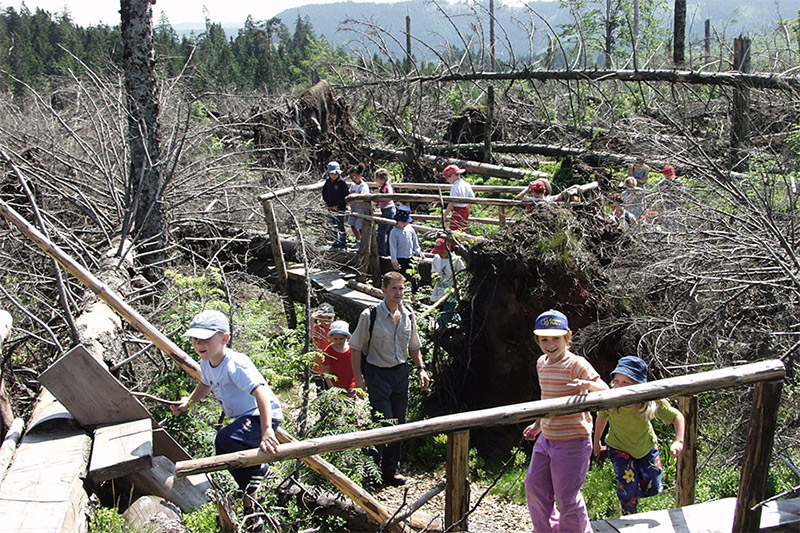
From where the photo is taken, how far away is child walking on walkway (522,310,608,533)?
3.55m

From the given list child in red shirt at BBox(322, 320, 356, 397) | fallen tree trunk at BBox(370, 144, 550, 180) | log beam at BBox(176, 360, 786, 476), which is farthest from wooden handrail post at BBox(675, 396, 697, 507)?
fallen tree trunk at BBox(370, 144, 550, 180)

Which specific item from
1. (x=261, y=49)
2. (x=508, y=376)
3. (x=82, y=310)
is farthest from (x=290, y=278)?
(x=261, y=49)

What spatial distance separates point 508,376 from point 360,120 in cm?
1351

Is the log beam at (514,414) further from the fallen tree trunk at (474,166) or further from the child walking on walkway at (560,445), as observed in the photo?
the fallen tree trunk at (474,166)

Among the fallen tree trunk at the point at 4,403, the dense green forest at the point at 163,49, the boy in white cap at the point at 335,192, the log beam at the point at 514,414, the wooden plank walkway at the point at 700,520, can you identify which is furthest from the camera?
the dense green forest at the point at 163,49

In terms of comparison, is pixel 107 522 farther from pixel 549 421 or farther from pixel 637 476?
pixel 637 476

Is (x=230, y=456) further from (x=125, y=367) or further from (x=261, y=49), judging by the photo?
(x=261, y=49)

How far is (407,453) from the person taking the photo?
A: 6.81 m

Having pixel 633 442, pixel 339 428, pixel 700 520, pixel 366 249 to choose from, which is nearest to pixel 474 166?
pixel 366 249

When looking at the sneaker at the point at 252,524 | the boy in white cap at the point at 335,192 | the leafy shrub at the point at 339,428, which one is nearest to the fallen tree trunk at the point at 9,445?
the sneaker at the point at 252,524

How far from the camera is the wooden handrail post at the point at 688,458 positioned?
3.76m

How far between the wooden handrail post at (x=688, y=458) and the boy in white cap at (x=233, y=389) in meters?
2.32

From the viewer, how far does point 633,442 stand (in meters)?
4.22

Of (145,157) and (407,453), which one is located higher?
(145,157)
